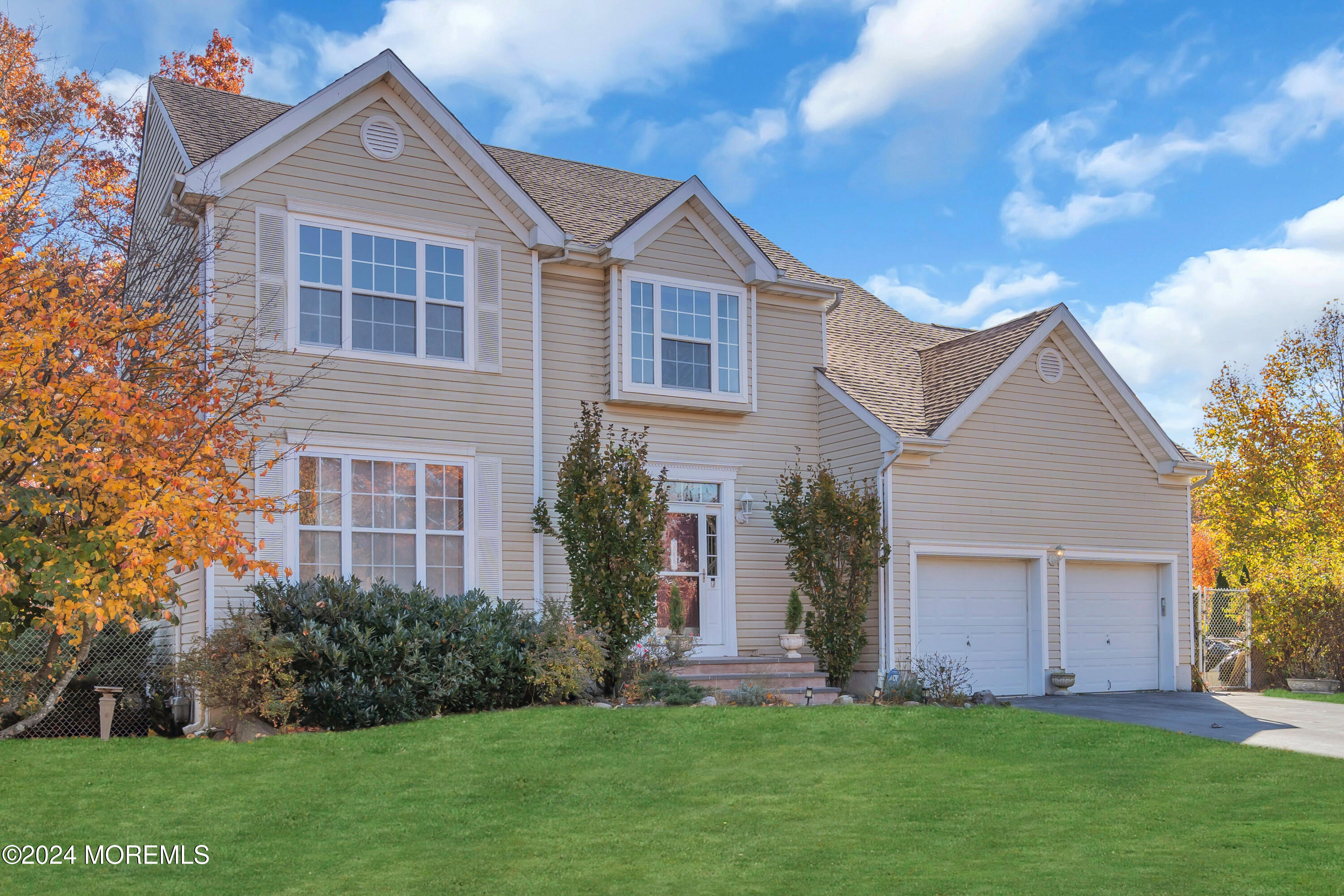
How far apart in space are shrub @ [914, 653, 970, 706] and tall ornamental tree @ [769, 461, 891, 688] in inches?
39.0

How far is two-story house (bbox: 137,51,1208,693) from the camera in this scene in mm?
14234

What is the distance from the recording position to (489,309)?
15.4m

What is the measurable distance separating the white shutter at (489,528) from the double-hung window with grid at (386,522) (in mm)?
181

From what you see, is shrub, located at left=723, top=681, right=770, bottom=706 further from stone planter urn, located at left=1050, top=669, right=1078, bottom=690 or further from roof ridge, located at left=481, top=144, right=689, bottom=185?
roof ridge, located at left=481, top=144, right=689, bottom=185

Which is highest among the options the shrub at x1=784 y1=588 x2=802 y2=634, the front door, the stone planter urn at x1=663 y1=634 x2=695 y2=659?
the front door

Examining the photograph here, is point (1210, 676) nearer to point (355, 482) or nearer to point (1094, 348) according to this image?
point (1094, 348)

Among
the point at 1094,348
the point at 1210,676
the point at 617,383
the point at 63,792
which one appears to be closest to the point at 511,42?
the point at 617,383

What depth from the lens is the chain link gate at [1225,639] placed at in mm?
20625

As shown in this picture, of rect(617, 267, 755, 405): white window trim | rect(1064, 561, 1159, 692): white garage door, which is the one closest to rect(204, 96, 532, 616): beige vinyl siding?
rect(617, 267, 755, 405): white window trim

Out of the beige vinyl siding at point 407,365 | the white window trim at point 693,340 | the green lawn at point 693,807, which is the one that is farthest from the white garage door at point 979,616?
the beige vinyl siding at point 407,365

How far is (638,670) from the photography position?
1427cm

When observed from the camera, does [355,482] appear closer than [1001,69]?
Yes

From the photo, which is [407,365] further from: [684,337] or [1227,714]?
[1227,714]

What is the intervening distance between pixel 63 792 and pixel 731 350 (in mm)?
10835
